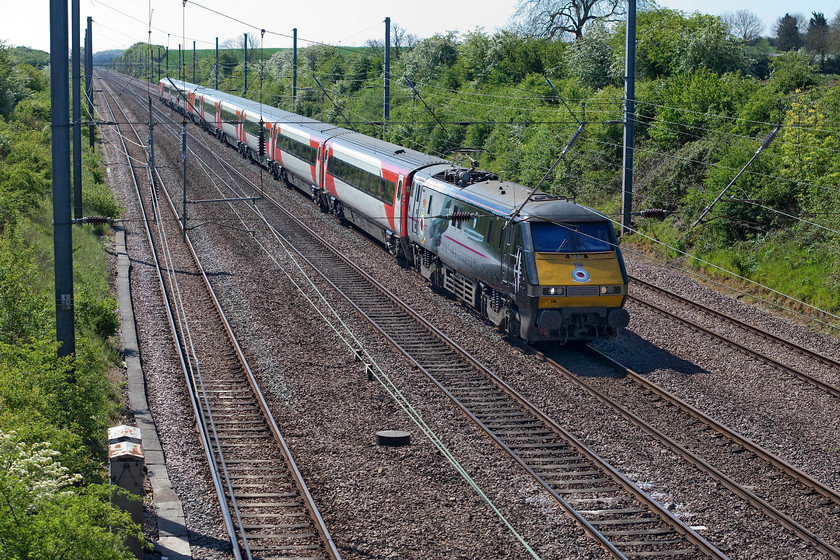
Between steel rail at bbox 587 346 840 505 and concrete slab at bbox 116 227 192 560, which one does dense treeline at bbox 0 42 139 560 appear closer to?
concrete slab at bbox 116 227 192 560

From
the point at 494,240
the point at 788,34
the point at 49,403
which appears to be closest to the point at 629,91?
the point at 494,240

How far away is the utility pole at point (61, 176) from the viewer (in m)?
11.6

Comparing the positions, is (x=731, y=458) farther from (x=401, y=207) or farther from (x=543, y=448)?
(x=401, y=207)

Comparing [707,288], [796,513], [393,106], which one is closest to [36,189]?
[707,288]

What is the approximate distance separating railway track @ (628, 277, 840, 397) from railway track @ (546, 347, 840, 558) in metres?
3.01

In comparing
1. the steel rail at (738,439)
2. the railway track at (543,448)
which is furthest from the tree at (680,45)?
the steel rail at (738,439)

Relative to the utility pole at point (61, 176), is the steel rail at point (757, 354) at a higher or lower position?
lower

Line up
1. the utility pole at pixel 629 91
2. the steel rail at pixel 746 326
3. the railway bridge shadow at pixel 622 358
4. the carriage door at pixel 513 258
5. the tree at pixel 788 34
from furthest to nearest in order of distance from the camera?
the tree at pixel 788 34
the utility pole at pixel 629 91
the steel rail at pixel 746 326
the carriage door at pixel 513 258
the railway bridge shadow at pixel 622 358

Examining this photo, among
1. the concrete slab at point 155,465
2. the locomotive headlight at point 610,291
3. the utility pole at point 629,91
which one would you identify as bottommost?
the concrete slab at point 155,465

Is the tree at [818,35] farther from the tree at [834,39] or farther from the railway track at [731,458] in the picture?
the railway track at [731,458]

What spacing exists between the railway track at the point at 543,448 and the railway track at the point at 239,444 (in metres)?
2.92

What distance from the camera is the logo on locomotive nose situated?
16547mm

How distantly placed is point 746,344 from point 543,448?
23.3 feet

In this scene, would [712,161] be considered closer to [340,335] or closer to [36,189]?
[340,335]
